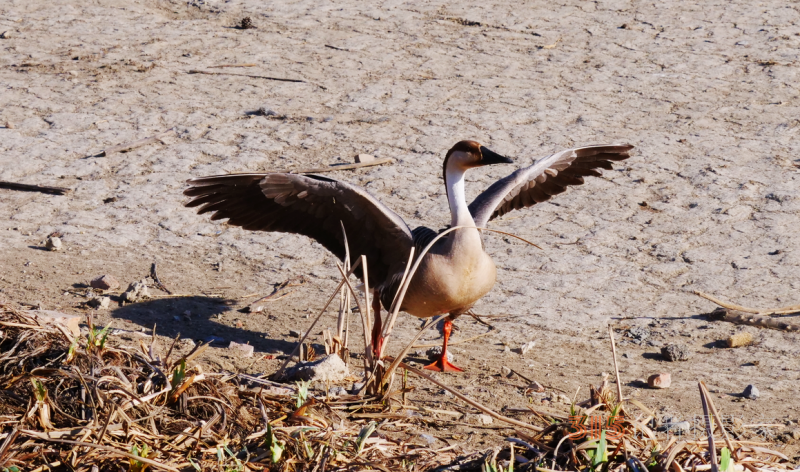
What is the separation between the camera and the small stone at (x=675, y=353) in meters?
4.50

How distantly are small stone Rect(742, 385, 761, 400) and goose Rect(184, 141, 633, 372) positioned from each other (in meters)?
1.38

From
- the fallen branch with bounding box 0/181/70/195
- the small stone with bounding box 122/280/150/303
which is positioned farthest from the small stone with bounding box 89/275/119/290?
the fallen branch with bounding box 0/181/70/195

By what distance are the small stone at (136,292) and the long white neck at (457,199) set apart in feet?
6.32

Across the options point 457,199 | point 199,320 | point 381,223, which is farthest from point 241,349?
point 457,199

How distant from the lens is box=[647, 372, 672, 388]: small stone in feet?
13.5

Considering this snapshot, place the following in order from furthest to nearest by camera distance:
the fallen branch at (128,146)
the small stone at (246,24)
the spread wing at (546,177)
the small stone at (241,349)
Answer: the small stone at (246,24) < the fallen branch at (128,146) < the spread wing at (546,177) < the small stone at (241,349)

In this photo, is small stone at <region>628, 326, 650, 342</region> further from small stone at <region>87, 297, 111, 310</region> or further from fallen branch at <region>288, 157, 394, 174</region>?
→ small stone at <region>87, 297, 111, 310</region>

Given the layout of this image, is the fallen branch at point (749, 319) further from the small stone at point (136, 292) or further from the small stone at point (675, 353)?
the small stone at point (136, 292)

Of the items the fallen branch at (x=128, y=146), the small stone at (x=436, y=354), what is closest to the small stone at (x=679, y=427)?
the small stone at (x=436, y=354)

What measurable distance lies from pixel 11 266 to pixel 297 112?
3.19 metres

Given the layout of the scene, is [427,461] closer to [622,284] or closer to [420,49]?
[622,284]

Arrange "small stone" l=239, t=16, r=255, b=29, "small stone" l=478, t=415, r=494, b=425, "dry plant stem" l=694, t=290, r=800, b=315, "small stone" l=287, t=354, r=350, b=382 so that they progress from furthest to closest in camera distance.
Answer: "small stone" l=239, t=16, r=255, b=29 → "dry plant stem" l=694, t=290, r=800, b=315 → "small stone" l=287, t=354, r=350, b=382 → "small stone" l=478, t=415, r=494, b=425

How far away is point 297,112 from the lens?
7.77 metres

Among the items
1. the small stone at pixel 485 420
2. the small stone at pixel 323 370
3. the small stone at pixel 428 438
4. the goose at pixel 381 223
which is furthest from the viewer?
the goose at pixel 381 223
